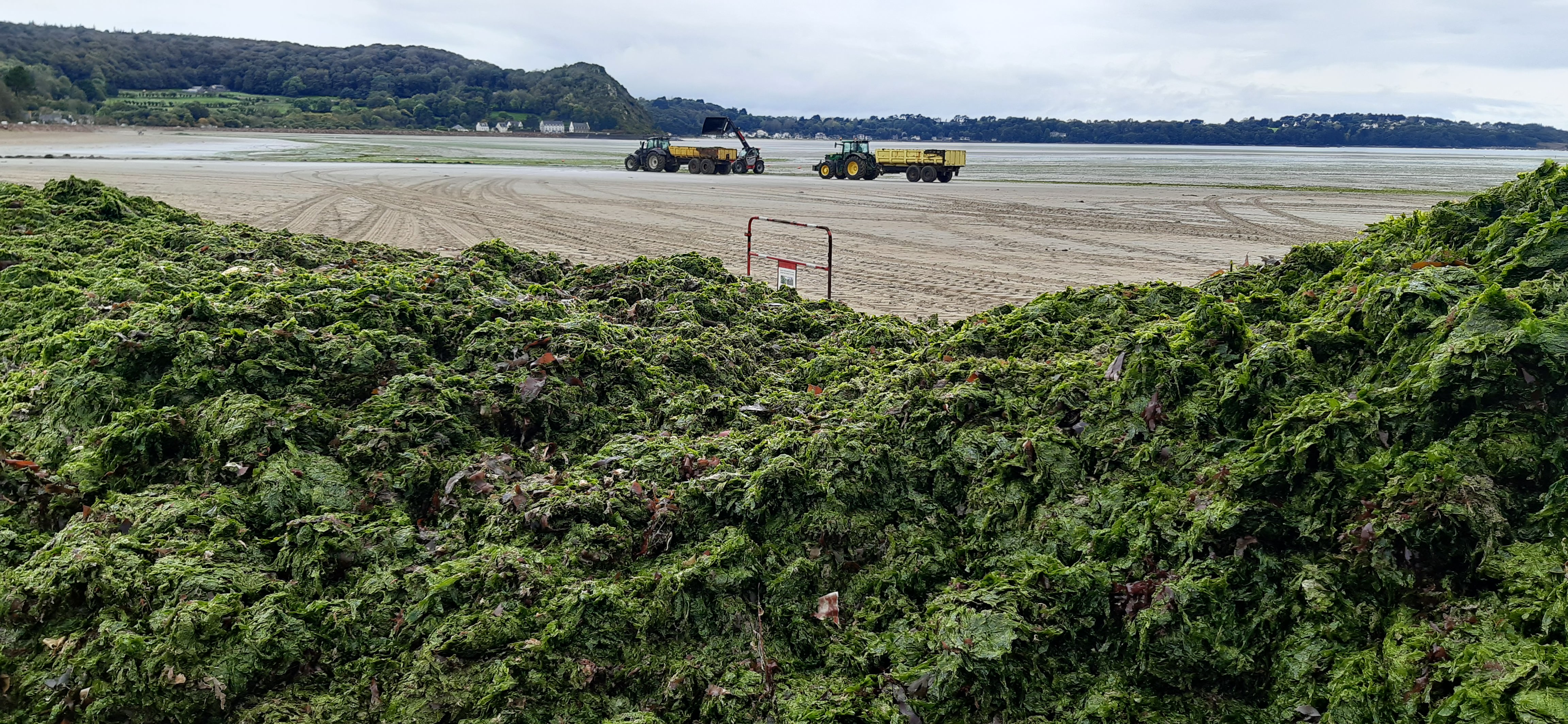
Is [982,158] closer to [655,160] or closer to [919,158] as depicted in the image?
[919,158]

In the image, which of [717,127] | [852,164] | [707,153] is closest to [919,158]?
[852,164]

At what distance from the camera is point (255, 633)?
137 inches

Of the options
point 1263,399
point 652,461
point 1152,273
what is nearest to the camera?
point 1263,399

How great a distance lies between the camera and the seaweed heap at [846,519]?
2.96 metres

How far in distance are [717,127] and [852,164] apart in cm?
856

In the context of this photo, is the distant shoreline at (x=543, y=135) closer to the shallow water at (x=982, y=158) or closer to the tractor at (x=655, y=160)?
the shallow water at (x=982, y=158)

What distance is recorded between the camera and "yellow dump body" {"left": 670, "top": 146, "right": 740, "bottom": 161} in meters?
39.2

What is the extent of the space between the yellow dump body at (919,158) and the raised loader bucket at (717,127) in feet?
29.7

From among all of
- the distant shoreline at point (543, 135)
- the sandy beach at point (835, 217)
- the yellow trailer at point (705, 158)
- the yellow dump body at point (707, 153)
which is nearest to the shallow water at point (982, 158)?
the distant shoreline at point (543, 135)

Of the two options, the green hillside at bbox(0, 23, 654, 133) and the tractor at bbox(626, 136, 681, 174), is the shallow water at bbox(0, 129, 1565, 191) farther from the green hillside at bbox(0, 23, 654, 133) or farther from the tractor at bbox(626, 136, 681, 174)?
the green hillside at bbox(0, 23, 654, 133)

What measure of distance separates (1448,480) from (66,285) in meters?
10.2

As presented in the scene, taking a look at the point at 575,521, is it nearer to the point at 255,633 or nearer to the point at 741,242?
the point at 255,633

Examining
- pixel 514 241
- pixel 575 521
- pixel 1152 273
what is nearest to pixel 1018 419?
pixel 575 521

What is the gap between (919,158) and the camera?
115ft
